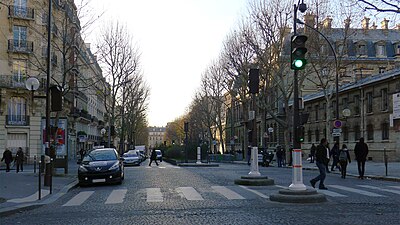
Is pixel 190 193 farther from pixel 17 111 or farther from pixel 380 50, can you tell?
pixel 380 50

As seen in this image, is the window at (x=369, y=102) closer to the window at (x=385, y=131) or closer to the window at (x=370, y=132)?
the window at (x=370, y=132)

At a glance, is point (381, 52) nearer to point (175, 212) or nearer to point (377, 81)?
point (377, 81)

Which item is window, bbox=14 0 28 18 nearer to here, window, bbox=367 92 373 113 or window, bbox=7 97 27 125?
window, bbox=7 97 27 125

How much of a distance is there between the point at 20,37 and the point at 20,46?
84 cm

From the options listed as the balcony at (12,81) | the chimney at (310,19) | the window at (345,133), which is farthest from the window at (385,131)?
the balcony at (12,81)

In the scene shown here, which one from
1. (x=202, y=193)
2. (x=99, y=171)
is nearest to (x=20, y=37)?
(x=99, y=171)

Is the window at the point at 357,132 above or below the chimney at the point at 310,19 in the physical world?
below

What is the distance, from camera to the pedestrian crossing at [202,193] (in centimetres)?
1444

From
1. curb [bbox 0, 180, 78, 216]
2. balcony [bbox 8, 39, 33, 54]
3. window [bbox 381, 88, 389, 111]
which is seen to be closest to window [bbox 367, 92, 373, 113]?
window [bbox 381, 88, 389, 111]

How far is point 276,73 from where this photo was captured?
139 feet

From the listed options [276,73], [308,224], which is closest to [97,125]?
[276,73]

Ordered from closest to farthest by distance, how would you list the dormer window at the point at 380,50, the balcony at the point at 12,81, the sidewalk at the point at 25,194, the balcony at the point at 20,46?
the sidewalk at the point at 25,194 → the balcony at the point at 12,81 → the balcony at the point at 20,46 → the dormer window at the point at 380,50

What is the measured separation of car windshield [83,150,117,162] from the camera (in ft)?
68.4

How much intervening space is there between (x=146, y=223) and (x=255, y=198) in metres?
4.98
